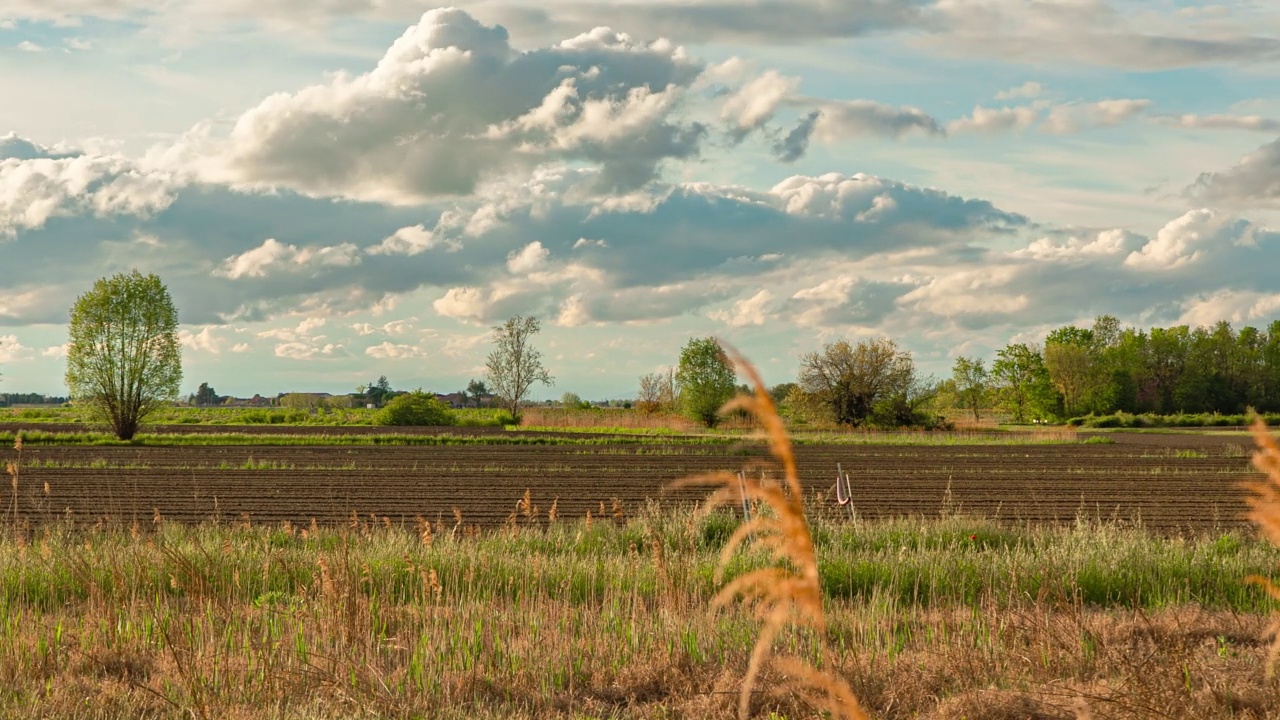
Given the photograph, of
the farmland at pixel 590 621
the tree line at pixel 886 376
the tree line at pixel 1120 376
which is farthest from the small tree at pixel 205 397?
the farmland at pixel 590 621

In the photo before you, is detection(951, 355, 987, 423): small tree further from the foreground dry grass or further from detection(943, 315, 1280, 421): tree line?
the foreground dry grass

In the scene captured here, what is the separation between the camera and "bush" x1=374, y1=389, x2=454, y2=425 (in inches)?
2591

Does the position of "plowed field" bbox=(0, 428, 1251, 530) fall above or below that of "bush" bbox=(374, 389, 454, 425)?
below

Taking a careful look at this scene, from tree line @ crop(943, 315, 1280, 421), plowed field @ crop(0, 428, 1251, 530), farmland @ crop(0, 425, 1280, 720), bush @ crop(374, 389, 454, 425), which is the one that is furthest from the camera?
tree line @ crop(943, 315, 1280, 421)

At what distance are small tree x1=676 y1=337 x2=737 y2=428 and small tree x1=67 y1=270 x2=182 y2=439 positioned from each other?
106 ft

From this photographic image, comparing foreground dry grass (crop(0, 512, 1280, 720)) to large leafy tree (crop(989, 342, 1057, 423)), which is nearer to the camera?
foreground dry grass (crop(0, 512, 1280, 720))

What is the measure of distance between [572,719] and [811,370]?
5710cm

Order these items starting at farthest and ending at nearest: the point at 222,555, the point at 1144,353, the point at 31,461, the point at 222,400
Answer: the point at 222,400 < the point at 1144,353 < the point at 31,461 < the point at 222,555

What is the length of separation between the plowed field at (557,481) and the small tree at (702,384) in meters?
24.1

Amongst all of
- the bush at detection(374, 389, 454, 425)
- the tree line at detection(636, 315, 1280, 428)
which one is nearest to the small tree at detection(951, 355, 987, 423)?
the tree line at detection(636, 315, 1280, 428)

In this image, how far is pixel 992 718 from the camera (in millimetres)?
5918

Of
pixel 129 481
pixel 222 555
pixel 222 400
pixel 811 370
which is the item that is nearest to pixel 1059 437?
pixel 811 370

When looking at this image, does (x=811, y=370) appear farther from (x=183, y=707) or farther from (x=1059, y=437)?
(x=183, y=707)

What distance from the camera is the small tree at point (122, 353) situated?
4494 cm
